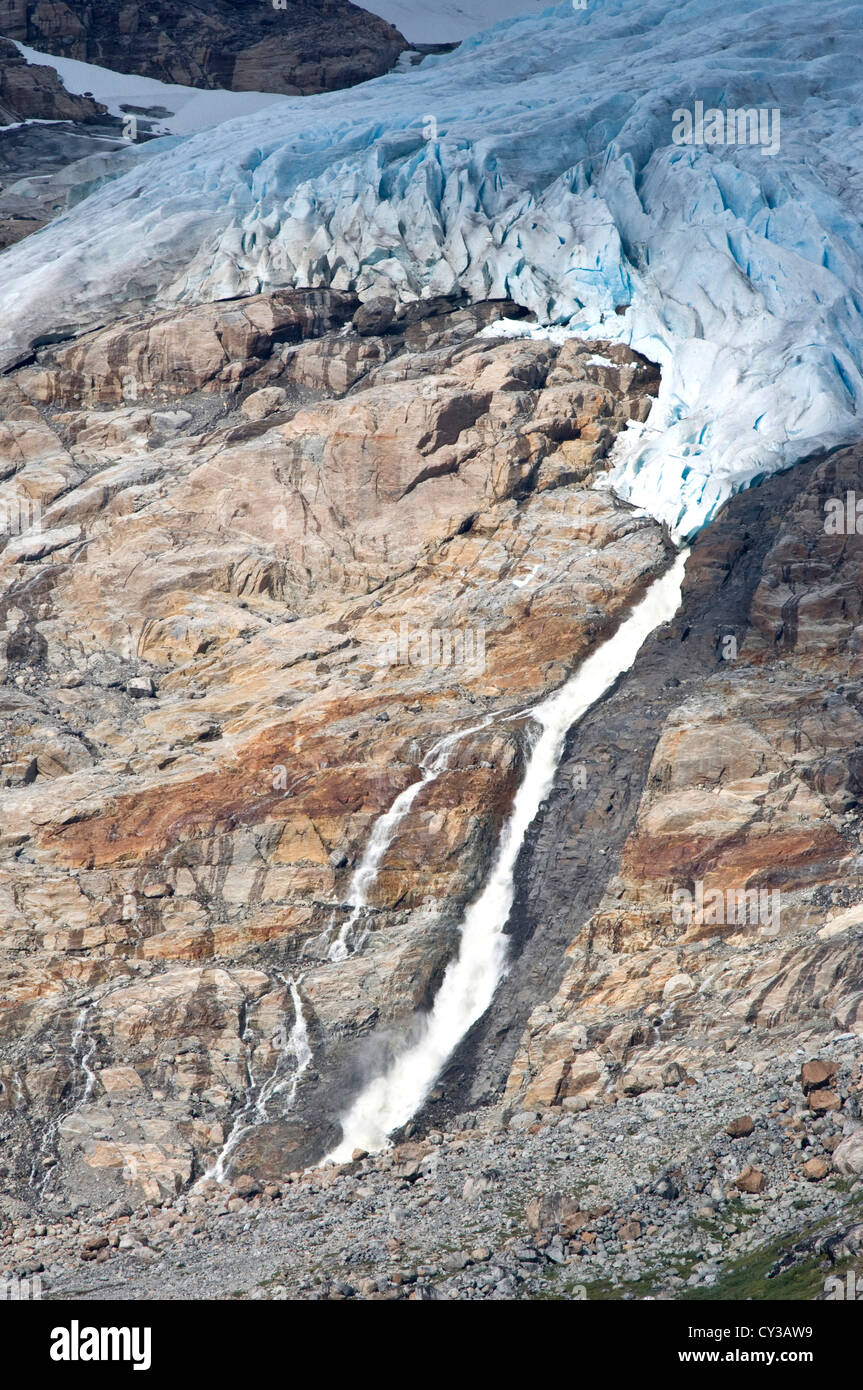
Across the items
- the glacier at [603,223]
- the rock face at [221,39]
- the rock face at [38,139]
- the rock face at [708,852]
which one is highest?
the rock face at [221,39]

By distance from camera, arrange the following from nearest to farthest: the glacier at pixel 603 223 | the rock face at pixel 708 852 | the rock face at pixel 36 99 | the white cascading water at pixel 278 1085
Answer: the rock face at pixel 708 852 < the white cascading water at pixel 278 1085 < the glacier at pixel 603 223 < the rock face at pixel 36 99

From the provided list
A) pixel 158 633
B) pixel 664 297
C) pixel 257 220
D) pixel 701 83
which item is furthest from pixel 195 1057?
pixel 701 83

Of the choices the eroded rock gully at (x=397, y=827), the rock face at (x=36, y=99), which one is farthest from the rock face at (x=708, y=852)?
the rock face at (x=36, y=99)

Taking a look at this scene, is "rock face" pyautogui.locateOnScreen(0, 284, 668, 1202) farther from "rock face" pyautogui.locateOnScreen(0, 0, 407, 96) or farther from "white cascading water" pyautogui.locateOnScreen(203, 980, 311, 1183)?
"rock face" pyautogui.locateOnScreen(0, 0, 407, 96)

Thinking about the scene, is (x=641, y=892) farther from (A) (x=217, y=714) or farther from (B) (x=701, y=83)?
(B) (x=701, y=83)

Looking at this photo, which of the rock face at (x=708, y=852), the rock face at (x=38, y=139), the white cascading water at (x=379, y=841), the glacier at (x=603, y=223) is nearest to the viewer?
the rock face at (x=708, y=852)

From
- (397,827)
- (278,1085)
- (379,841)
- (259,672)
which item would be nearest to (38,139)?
(259,672)

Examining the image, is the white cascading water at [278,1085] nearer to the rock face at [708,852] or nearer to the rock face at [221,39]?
the rock face at [708,852]
